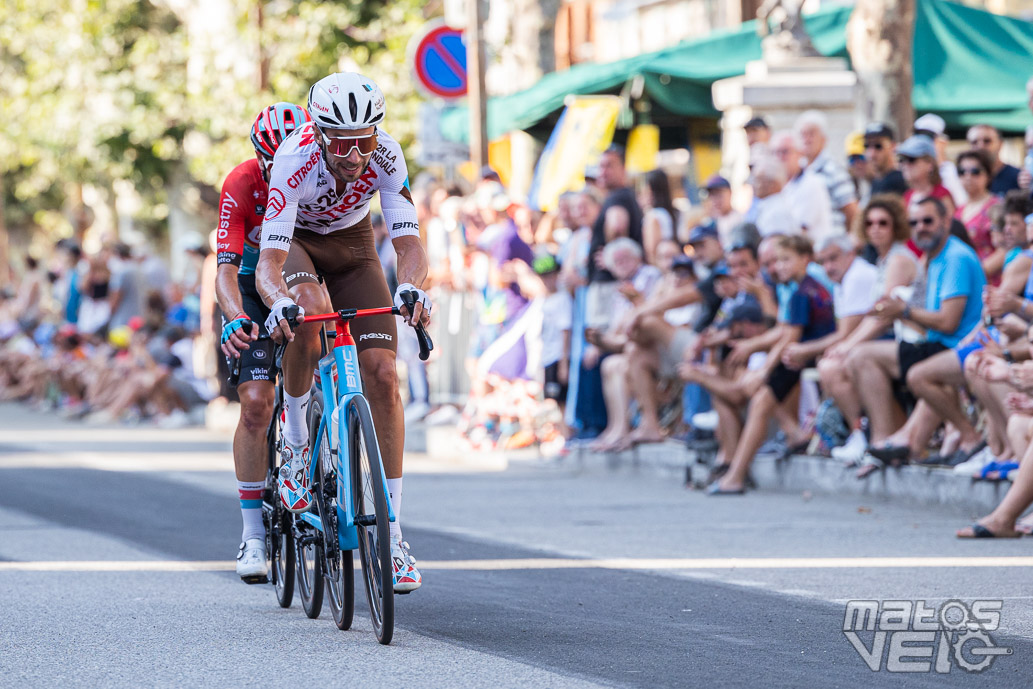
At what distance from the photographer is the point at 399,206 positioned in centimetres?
740

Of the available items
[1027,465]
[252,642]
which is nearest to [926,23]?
[1027,465]

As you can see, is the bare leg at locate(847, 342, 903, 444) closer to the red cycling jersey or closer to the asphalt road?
the asphalt road

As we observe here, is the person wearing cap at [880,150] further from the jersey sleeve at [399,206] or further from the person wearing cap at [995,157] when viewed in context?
the jersey sleeve at [399,206]

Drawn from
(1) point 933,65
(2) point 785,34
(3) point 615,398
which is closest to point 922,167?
(3) point 615,398

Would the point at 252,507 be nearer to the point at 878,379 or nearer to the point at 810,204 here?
the point at 878,379

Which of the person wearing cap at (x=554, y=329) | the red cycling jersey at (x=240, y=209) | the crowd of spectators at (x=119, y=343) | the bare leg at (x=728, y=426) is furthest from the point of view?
the crowd of spectators at (x=119, y=343)

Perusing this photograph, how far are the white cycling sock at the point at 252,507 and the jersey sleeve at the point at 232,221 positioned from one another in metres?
0.97

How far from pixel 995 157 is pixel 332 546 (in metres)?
6.84

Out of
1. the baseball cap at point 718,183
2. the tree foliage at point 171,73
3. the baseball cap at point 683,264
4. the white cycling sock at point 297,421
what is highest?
the tree foliage at point 171,73

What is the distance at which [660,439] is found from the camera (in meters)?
13.9

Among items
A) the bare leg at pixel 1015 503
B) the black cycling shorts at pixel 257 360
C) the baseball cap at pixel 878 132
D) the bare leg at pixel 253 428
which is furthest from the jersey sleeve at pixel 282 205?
the baseball cap at pixel 878 132

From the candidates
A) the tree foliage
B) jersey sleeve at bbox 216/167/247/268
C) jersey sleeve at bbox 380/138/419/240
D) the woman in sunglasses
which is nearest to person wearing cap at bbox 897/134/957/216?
the woman in sunglasses

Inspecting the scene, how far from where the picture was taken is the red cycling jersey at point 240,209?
7762 mm

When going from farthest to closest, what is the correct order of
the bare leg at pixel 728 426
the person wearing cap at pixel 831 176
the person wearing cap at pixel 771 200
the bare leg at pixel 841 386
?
the person wearing cap at pixel 831 176, the person wearing cap at pixel 771 200, the bare leg at pixel 728 426, the bare leg at pixel 841 386
